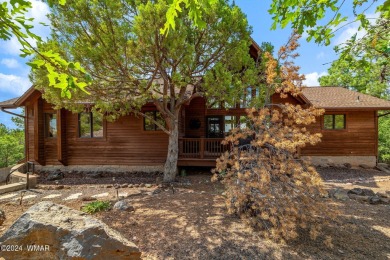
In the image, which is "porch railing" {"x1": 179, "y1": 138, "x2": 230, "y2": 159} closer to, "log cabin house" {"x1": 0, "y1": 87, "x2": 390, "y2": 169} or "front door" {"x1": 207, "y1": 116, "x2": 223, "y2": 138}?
"log cabin house" {"x1": 0, "y1": 87, "x2": 390, "y2": 169}

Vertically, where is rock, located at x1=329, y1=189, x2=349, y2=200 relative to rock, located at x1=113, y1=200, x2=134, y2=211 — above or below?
below

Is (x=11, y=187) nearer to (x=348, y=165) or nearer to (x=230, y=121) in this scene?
(x=230, y=121)

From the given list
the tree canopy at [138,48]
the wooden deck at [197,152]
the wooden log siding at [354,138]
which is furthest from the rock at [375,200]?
the wooden log siding at [354,138]

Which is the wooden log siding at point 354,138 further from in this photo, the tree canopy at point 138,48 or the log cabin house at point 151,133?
the tree canopy at point 138,48

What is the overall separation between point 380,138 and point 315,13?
48.9 ft

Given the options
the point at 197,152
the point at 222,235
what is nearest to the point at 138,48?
the point at 222,235

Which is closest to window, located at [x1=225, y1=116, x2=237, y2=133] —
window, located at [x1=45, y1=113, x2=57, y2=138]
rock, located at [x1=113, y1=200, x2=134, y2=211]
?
rock, located at [x1=113, y1=200, x2=134, y2=211]

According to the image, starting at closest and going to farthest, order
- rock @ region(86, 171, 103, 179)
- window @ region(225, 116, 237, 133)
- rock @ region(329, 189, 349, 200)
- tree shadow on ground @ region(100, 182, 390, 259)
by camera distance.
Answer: tree shadow on ground @ region(100, 182, 390, 259) → rock @ region(329, 189, 349, 200) → rock @ region(86, 171, 103, 179) → window @ region(225, 116, 237, 133)

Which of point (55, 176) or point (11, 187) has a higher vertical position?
point (11, 187)

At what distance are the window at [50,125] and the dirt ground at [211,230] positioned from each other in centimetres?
518

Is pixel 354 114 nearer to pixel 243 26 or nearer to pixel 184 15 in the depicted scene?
pixel 243 26

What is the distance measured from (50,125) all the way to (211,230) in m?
10.9

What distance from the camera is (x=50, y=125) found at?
37.2ft

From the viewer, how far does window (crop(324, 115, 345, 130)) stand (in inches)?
478
